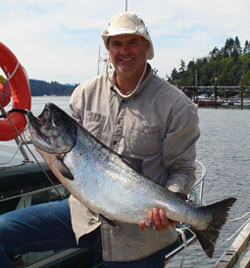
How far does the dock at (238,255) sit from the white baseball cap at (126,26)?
144 inches

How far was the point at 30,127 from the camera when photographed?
121 inches

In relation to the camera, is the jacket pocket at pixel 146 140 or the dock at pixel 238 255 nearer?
the jacket pocket at pixel 146 140

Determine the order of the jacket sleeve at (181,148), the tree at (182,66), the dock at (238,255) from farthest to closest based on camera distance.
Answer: the tree at (182,66)
the dock at (238,255)
the jacket sleeve at (181,148)

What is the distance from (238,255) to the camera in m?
6.18

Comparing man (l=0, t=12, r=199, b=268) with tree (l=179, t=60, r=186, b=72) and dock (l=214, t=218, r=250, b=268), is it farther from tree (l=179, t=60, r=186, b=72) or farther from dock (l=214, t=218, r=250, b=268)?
tree (l=179, t=60, r=186, b=72)

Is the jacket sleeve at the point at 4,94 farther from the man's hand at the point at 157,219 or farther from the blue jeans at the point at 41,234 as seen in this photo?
the man's hand at the point at 157,219

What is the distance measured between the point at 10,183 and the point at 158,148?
215cm

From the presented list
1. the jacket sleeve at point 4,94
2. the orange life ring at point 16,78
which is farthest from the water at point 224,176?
the jacket sleeve at point 4,94

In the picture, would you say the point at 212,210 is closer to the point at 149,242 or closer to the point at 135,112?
the point at 149,242

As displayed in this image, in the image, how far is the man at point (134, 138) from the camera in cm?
337

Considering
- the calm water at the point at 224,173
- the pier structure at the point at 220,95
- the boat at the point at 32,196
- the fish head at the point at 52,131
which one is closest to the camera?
the fish head at the point at 52,131

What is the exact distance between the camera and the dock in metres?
5.81

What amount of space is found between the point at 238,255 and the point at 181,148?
3495mm

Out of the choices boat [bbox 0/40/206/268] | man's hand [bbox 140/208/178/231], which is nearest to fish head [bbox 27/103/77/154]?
man's hand [bbox 140/208/178/231]
